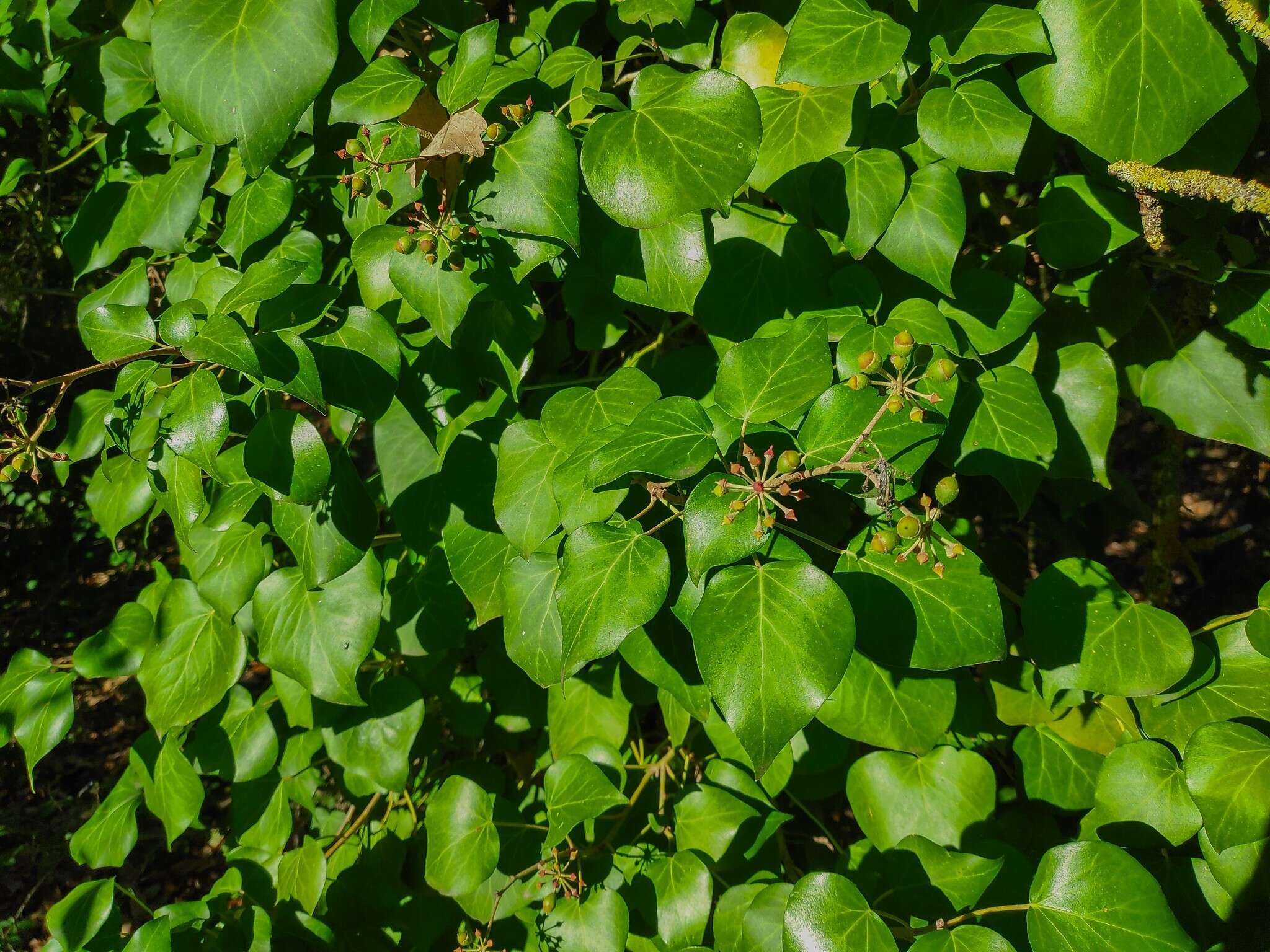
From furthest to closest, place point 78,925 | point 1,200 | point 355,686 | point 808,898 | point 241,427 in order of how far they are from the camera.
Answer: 1. point 1,200
2. point 78,925
3. point 355,686
4. point 241,427
5. point 808,898

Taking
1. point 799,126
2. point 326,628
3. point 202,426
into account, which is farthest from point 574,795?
point 799,126

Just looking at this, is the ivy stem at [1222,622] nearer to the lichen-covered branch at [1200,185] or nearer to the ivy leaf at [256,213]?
the lichen-covered branch at [1200,185]

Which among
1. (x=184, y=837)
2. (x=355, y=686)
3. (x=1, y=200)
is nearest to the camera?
(x=355, y=686)

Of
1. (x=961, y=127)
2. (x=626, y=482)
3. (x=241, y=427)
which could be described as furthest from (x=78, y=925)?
(x=961, y=127)

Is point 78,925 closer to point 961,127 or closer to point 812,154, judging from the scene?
point 812,154

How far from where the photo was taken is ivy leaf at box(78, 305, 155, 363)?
140cm

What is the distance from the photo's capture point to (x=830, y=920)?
4.11 feet

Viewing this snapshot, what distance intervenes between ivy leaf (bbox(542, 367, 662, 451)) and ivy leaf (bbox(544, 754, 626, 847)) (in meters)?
0.70

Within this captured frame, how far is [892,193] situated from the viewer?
1.34m

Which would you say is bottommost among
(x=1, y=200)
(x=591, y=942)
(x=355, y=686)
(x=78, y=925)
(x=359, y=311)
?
(x=78, y=925)

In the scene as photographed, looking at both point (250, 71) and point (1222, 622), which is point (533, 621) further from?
point (1222, 622)

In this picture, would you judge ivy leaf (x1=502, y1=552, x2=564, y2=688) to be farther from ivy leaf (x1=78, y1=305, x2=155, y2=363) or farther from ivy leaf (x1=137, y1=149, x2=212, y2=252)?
ivy leaf (x1=137, y1=149, x2=212, y2=252)

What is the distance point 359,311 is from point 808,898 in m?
1.18

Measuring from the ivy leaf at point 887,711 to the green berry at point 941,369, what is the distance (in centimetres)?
58
